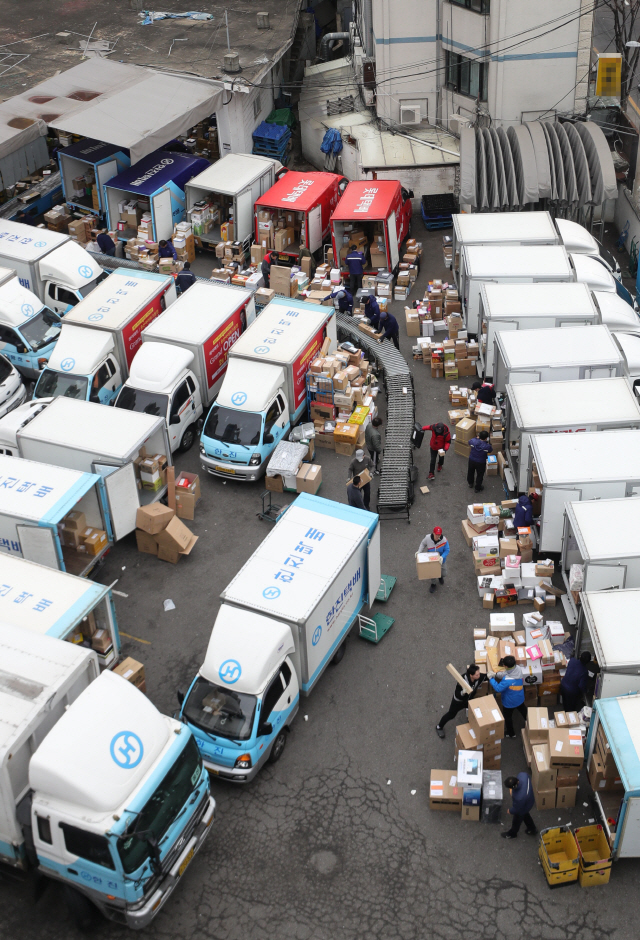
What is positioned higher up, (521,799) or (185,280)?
(185,280)

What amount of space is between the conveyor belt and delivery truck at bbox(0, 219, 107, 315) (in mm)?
6568

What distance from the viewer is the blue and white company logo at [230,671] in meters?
12.8

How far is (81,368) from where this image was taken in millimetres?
20094

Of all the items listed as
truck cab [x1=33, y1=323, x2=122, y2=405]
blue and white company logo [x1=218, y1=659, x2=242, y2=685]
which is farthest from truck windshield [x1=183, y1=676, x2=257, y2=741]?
truck cab [x1=33, y1=323, x2=122, y2=405]

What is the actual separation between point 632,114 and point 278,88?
12222 mm

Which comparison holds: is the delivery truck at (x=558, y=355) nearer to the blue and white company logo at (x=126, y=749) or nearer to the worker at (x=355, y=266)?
the worker at (x=355, y=266)

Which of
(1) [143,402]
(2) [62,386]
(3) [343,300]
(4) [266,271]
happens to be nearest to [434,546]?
(1) [143,402]

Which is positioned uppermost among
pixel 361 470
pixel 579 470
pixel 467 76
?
pixel 467 76

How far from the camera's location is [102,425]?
17.4 metres

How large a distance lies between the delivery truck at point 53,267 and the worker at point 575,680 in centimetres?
1566

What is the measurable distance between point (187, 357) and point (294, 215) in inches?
353

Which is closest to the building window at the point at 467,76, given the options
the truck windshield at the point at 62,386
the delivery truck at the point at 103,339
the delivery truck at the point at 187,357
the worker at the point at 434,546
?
the delivery truck at the point at 187,357

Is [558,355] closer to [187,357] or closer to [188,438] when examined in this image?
[187,357]

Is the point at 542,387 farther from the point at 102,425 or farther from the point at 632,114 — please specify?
the point at 632,114
